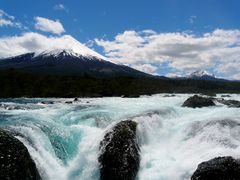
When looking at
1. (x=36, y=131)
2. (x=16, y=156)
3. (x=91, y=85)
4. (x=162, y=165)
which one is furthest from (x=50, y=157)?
(x=91, y=85)

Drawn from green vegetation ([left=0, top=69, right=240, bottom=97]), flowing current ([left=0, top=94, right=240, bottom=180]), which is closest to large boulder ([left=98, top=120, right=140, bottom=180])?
flowing current ([left=0, top=94, right=240, bottom=180])

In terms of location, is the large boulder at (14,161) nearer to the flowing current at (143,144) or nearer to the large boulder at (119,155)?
the flowing current at (143,144)

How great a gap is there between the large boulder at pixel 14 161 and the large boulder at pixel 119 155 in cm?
323

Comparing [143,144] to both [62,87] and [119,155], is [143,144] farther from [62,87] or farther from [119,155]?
[62,87]

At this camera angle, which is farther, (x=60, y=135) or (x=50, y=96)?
(x=50, y=96)

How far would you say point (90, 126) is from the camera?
82.8 ft

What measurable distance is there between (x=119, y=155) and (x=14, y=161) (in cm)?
501

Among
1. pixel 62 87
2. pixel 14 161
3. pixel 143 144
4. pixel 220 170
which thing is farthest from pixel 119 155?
pixel 62 87

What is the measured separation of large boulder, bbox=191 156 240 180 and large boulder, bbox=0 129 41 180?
23.0 ft

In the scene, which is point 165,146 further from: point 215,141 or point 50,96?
point 50,96

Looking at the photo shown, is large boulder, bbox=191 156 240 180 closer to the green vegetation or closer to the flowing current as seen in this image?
the flowing current

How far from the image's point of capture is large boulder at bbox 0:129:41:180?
15766 mm

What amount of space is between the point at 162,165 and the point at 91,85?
66673 mm

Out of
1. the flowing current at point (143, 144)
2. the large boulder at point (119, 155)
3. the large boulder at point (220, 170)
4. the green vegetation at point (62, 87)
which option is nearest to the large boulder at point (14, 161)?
the flowing current at point (143, 144)
